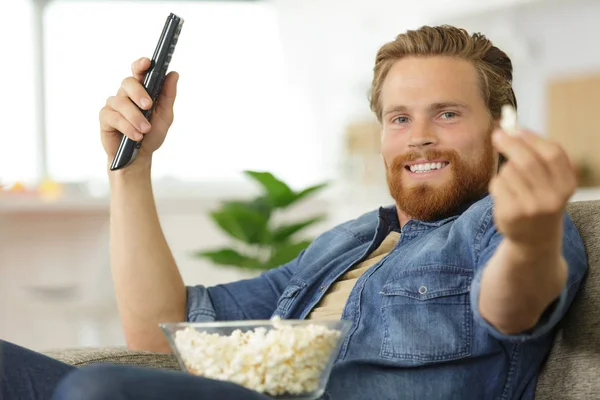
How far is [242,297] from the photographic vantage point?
1.68 meters

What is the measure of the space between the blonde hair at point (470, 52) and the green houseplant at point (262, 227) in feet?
2.82

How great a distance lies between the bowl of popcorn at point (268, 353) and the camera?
3.40 ft

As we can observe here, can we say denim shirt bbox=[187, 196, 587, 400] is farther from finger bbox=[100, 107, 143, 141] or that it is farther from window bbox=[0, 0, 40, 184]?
window bbox=[0, 0, 40, 184]

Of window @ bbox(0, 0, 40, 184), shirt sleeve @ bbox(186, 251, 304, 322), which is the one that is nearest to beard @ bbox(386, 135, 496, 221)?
shirt sleeve @ bbox(186, 251, 304, 322)

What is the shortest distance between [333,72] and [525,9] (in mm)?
1476

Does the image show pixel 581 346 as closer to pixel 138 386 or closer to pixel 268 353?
pixel 268 353

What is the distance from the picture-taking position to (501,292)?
103cm

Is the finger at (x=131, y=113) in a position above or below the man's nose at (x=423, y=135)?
above

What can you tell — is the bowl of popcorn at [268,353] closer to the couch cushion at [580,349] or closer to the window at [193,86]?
the couch cushion at [580,349]

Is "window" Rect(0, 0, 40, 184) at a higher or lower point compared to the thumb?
higher

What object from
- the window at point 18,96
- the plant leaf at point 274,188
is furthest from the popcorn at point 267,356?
the window at point 18,96

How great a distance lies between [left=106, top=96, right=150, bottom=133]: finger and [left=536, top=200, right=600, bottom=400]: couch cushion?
71cm

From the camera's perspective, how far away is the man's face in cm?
146

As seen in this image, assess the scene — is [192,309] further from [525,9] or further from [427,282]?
[525,9]
